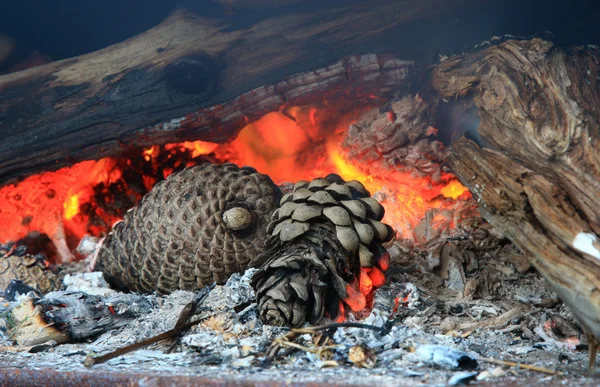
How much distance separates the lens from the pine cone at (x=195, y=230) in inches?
65.1

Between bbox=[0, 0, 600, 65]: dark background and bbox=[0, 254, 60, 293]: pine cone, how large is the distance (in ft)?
4.08

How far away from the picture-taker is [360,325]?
3.93 feet

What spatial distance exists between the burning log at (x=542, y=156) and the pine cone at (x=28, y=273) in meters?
1.71

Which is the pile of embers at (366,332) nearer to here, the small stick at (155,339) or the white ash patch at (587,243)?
the small stick at (155,339)

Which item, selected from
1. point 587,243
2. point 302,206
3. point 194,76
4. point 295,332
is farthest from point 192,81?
point 587,243

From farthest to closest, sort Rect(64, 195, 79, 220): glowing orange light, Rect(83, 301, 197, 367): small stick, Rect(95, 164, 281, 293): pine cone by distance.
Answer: Rect(64, 195, 79, 220): glowing orange light < Rect(95, 164, 281, 293): pine cone < Rect(83, 301, 197, 367): small stick

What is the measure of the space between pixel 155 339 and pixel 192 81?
1453 mm

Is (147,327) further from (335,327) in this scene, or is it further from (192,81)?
(192,81)

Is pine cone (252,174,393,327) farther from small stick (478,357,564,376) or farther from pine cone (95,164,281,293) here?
small stick (478,357,564,376)

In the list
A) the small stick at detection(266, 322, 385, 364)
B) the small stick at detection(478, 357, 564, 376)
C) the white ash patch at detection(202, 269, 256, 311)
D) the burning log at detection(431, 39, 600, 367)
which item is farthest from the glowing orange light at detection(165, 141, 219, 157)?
the small stick at detection(478, 357, 564, 376)

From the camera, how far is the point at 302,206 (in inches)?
57.2

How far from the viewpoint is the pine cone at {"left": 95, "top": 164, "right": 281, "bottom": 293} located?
1.65 meters

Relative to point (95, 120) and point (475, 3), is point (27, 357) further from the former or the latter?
point (475, 3)

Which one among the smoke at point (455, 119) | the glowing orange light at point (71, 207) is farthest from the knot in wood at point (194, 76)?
the smoke at point (455, 119)
